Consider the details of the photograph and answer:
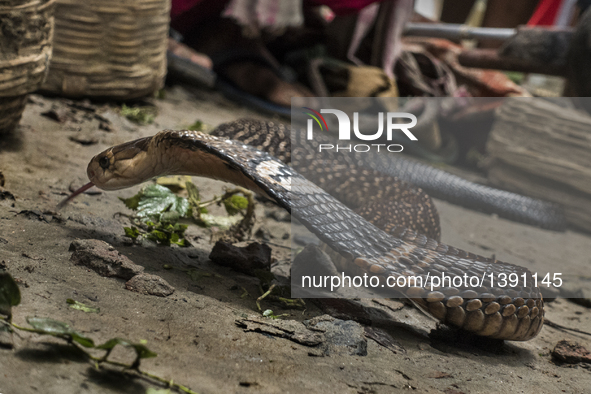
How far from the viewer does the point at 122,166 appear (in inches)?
74.8

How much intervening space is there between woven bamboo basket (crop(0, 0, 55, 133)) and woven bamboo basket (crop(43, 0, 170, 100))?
953 millimetres

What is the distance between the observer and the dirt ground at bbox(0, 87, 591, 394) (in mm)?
1229

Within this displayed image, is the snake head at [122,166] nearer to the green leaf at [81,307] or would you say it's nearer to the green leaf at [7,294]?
the green leaf at [81,307]

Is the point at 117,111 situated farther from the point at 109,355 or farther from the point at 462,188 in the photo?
the point at 109,355

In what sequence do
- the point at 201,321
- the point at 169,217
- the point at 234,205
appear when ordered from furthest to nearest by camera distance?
the point at 234,205, the point at 169,217, the point at 201,321

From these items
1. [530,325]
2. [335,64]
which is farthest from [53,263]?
[335,64]

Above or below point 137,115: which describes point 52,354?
above

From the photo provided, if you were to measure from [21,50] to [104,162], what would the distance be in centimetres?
78

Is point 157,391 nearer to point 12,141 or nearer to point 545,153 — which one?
point 12,141

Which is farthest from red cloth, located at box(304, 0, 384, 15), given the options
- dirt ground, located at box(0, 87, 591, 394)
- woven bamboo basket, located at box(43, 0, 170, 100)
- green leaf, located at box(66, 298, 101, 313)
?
green leaf, located at box(66, 298, 101, 313)

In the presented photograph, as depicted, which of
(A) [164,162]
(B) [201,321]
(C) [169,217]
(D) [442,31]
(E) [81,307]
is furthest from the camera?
(D) [442,31]

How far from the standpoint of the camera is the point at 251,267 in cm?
208

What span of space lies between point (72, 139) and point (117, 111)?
75 cm

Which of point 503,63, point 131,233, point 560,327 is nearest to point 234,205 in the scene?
point 131,233
